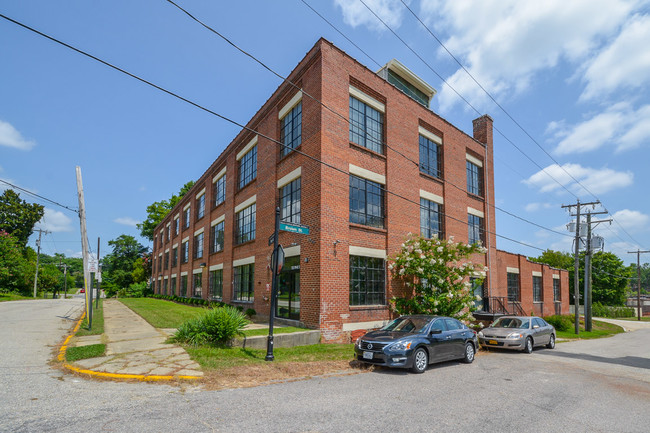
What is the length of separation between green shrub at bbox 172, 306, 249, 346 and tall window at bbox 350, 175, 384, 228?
642cm

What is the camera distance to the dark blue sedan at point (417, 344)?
30.3 ft

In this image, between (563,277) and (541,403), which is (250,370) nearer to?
(541,403)

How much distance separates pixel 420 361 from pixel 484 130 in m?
20.2

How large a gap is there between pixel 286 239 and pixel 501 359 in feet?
29.8

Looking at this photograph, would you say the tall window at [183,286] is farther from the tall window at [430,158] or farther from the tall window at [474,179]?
the tall window at [474,179]

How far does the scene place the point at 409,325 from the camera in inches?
419

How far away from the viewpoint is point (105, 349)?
10219mm

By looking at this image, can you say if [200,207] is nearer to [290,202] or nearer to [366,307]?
[290,202]

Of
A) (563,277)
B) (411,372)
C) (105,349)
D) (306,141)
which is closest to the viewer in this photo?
(411,372)

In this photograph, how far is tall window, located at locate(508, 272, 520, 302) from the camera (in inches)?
1031

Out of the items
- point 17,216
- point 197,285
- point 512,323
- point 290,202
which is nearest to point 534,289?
point 512,323

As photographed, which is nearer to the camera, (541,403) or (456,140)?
(541,403)

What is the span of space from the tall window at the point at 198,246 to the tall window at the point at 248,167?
912 centimetres

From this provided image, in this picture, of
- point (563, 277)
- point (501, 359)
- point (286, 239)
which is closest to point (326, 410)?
point (501, 359)
